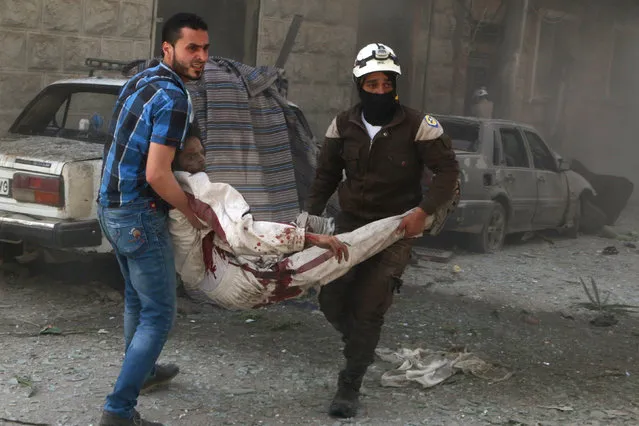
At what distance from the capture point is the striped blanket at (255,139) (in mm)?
7156

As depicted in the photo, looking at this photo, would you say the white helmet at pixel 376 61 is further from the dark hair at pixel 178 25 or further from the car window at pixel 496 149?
the car window at pixel 496 149

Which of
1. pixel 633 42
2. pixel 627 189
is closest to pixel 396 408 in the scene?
pixel 627 189

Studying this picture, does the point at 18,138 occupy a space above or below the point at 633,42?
below

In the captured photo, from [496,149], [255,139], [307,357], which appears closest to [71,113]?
[255,139]

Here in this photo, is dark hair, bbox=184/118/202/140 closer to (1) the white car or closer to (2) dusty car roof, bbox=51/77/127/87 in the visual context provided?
(1) the white car

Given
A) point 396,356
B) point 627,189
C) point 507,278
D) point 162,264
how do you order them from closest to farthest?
point 162,264 < point 396,356 < point 507,278 < point 627,189

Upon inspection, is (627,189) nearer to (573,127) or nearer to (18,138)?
(573,127)

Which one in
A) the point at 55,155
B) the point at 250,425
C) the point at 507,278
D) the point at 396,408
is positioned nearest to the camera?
the point at 250,425

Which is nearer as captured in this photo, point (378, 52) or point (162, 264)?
point (162, 264)

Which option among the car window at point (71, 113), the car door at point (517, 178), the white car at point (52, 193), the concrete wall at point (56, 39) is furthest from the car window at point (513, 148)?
the white car at point (52, 193)

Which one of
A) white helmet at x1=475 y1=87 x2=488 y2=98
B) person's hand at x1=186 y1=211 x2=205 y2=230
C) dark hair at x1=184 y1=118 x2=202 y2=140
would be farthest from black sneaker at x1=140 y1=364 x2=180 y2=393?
white helmet at x1=475 y1=87 x2=488 y2=98

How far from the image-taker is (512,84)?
18.0m

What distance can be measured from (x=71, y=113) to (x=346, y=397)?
392cm

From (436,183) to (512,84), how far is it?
1371 centimetres
